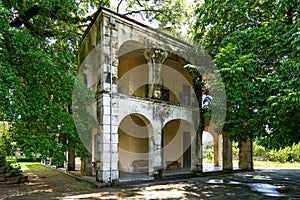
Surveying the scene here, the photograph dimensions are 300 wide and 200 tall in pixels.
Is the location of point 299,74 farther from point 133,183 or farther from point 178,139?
point 178,139

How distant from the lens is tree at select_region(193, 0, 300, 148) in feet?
23.0

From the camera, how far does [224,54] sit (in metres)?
8.56

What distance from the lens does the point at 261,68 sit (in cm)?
957

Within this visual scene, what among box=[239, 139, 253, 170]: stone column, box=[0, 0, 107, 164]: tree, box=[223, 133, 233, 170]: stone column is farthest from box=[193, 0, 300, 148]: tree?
box=[239, 139, 253, 170]: stone column

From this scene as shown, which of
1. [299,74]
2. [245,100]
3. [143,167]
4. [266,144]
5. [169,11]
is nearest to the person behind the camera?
[299,74]

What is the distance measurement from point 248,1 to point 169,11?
8.42 meters

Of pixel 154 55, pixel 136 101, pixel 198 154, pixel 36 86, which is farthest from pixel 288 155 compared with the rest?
pixel 36 86

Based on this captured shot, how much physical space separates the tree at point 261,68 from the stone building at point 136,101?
11.3ft

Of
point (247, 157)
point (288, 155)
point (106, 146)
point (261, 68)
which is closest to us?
point (261, 68)

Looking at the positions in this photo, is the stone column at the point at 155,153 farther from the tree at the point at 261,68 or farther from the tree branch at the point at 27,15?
the tree branch at the point at 27,15

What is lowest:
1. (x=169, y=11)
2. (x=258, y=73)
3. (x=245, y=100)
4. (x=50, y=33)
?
(x=245, y=100)

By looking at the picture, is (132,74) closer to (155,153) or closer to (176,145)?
Answer: (155,153)

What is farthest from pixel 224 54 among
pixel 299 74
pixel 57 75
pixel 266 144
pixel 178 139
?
pixel 178 139

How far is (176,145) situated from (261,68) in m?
9.58
